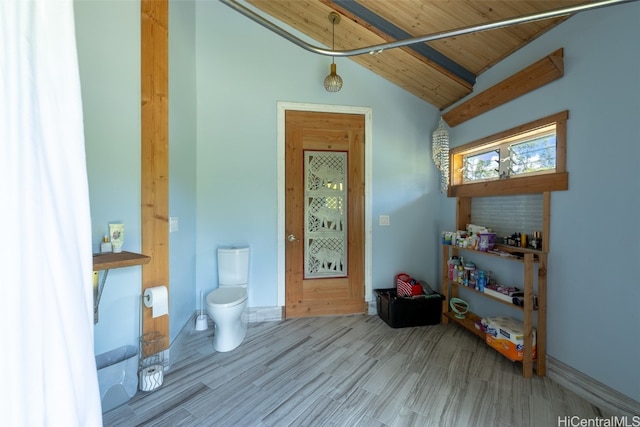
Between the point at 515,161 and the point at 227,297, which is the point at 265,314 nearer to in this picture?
the point at 227,297

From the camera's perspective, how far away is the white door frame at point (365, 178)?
263cm

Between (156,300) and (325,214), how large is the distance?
1.70m

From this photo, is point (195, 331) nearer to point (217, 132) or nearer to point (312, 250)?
point (312, 250)

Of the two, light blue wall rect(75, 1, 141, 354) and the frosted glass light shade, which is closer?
light blue wall rect(75, 1, 141, 354)

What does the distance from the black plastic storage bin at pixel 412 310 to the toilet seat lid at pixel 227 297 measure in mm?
1456

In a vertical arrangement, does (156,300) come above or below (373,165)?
below

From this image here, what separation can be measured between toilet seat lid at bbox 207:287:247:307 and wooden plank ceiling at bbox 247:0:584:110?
246 centimetres

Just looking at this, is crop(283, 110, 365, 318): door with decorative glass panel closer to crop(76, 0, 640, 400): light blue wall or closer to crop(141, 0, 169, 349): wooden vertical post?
crop(76, 0, 640, 400): light blue wall

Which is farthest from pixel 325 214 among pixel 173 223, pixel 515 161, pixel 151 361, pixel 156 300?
pixel 151 361

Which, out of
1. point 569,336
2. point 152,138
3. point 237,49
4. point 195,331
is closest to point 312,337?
point 195,331

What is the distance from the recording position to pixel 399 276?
9.09ft

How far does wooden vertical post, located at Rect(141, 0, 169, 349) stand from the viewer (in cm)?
169

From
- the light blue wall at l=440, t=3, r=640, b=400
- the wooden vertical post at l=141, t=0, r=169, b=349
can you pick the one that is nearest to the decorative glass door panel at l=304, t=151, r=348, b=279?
the wooden vertical post at l=141, t=0, r=169, b=349

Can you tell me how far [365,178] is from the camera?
2801 mm
